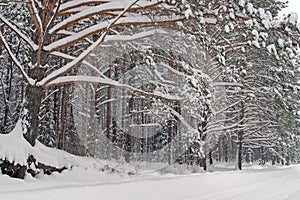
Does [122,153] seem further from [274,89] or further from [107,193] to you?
[107,193]

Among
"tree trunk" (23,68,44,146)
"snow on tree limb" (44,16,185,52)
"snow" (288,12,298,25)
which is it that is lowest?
"tree trunk" (23,68,44,146)

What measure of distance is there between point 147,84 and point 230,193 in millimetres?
5869

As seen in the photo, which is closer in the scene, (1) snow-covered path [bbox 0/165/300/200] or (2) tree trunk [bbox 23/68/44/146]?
(1) snow-covered path [bbox 0/165/300/200]

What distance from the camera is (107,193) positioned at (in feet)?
16.7

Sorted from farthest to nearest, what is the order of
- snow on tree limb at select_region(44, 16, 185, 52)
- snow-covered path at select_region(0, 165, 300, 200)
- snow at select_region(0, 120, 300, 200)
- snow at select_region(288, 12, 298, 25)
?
snow on tree limb at select_region(44, 16, 185, 52) → snow at select_region(288, 12, 298, 25) → snow at select_region(0, 120, 300, 200) → snow-covered path at select_region(0, 165, 300, 200)

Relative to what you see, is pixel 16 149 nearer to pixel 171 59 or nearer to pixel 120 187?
pixel 120 187

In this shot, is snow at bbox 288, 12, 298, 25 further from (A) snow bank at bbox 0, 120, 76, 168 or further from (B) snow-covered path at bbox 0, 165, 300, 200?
(A) snow bank at bbox 0, 120, 76, 168

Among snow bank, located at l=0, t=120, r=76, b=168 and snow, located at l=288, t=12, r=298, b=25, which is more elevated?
snow, located at l=288, t=12, r=298, b=25

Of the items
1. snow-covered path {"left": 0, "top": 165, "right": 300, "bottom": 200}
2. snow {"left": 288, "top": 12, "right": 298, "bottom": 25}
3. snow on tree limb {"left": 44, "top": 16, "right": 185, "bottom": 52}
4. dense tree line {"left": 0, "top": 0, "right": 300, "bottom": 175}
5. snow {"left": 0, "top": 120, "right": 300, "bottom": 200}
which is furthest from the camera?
snow on tree limb {"left": 44, "top": 16, "right": 185, "bottom": 52}

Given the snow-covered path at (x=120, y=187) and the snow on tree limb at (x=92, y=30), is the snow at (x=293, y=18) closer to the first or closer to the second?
the snow on tree limb at (x=92, y=30)

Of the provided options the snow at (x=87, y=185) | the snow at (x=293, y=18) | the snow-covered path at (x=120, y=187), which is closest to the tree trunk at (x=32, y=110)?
the snow at (x=87, y=185)

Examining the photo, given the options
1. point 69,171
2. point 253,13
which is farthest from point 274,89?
point 69,171

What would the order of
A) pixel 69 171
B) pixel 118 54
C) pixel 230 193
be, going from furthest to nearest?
pixel 118 54 < pixel 230 193 < pixel 69 171

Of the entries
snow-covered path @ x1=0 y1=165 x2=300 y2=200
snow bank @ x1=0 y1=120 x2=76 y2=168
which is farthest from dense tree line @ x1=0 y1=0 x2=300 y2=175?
snow-covered path @ x1=0 y1=165 x2=300 y2=200
